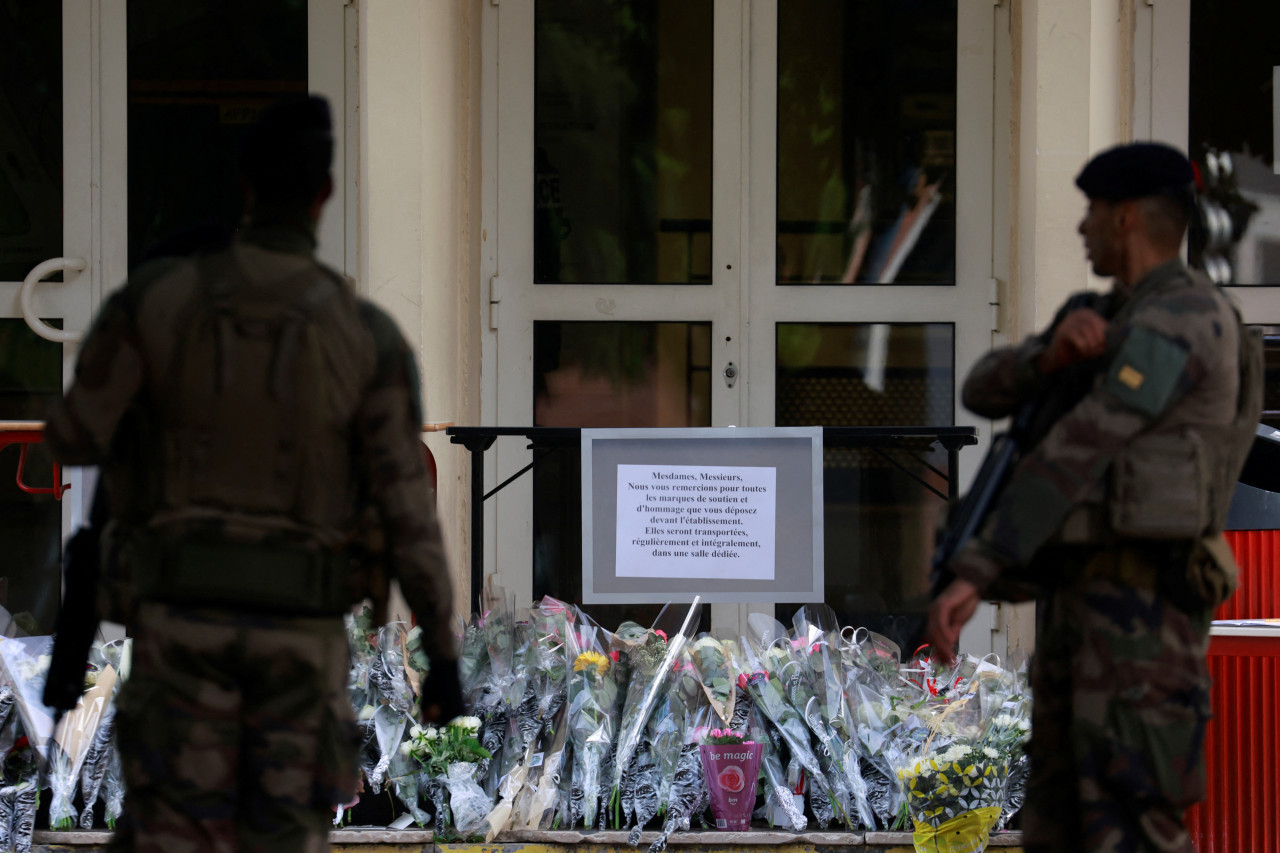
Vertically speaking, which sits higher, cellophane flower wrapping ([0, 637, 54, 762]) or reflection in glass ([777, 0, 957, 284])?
reflection in glass ([777, 0, 957, 284])

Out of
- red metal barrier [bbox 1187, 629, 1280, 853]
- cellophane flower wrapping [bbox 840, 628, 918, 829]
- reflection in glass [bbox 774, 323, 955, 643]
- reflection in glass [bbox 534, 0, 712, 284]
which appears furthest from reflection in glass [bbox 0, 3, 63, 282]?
red metal barrier [bbox 1187, 629, 1280, 853]

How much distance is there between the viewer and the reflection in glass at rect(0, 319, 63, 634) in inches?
206

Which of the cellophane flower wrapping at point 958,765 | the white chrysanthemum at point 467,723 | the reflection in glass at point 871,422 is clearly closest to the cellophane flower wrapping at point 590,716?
the white chrysanthemum at point 467,723

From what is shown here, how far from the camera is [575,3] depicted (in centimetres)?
532

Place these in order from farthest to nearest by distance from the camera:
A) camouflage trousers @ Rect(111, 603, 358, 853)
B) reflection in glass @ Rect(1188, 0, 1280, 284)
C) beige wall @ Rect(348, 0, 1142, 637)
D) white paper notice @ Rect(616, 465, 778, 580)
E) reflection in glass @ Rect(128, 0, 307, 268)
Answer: reflection in glass @ Rect(128, 0, 307, 268) < reflection in glass @ Rect(1188, 0, 1280, 284) < beige wall @ Rect(348, 0, 1142, 637) < white paper notice @ Rect(616, 465, 778, 580) < camouflage trousers @ Rect(111, 603, 358, 853)

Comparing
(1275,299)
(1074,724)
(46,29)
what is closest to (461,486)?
(46,29)

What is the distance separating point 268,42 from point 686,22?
5.85 feet

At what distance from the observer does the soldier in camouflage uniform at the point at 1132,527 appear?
2.11 m

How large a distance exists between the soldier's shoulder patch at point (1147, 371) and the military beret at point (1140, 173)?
29 centimetres

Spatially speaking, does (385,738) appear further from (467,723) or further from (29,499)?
(29,499)

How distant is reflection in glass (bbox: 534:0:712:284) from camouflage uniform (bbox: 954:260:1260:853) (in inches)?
128

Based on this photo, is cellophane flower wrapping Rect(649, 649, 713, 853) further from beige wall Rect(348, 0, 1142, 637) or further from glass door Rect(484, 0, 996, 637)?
glass door Rect(484, 0, 996, 637)

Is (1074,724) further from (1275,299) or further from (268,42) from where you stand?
(268,42)

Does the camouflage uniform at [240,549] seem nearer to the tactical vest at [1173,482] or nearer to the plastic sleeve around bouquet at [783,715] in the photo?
the tactical vest at [1173,482]
